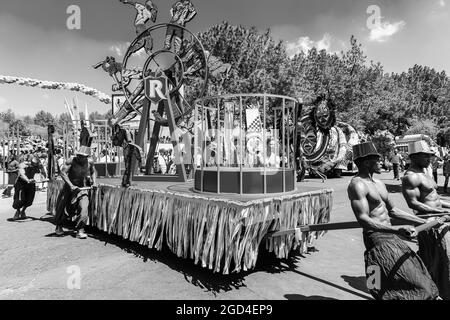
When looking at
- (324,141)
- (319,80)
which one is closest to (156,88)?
(324,141)

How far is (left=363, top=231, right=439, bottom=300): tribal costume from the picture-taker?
238cm

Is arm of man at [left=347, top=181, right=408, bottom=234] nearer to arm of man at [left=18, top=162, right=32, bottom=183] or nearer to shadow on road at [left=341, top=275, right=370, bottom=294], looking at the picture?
shadow on road at [left=341, top=275, right=370, bottom=294]

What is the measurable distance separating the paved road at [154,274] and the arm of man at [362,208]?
3.70 ft

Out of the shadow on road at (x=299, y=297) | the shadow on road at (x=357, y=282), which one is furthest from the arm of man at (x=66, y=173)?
the shadow on road at (x=357, y=282)

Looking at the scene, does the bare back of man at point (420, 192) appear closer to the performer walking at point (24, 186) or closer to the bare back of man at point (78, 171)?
the bare back of man at point (78, 171)

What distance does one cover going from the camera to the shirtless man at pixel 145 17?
7008mm

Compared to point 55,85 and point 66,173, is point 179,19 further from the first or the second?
point 55,85

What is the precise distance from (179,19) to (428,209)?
5908 mm

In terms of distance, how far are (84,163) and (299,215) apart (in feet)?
13.4

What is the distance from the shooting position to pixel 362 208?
2613mm

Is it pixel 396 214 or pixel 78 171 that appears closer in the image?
pixel 396 214

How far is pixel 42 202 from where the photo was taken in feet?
33.5

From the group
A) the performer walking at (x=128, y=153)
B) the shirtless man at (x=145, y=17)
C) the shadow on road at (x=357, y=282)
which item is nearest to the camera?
the shadow on road at (x=357, y=282)
